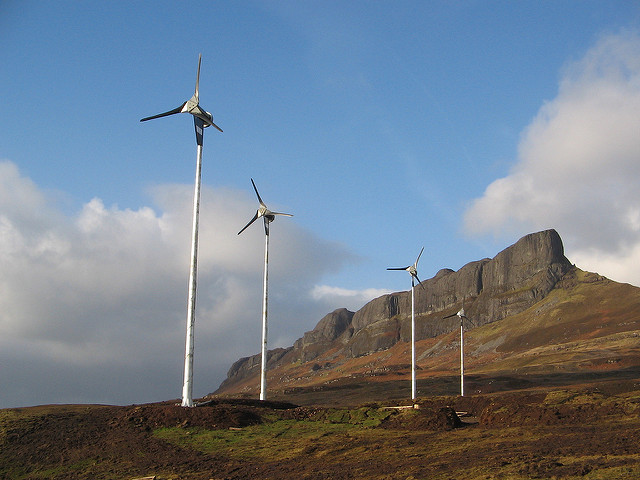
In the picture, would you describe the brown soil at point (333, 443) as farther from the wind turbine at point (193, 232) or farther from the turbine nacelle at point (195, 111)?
the turbine nacelle at point (195, 111)

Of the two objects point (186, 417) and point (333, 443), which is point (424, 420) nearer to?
point (333, 443)

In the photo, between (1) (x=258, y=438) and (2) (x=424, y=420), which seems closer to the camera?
(1) (x=258, y=438)

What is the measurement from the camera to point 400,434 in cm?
3834

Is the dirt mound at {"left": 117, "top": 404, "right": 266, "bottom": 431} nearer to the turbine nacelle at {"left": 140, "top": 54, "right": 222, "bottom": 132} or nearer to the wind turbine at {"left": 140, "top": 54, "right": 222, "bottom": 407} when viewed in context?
the wind turbine at {"left": 140, "top": 54, "right": 222, "bottom": 407}

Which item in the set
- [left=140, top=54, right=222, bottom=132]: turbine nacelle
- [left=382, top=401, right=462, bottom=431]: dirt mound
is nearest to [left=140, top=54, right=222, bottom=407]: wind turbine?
[left=140, top=54, right=222, bottom=132]: turbine nacelle

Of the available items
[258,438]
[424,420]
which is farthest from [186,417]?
[424,420]

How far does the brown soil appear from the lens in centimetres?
2688

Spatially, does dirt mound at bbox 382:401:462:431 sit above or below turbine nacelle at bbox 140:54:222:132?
below

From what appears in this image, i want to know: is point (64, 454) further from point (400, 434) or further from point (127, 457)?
point (400, 434)

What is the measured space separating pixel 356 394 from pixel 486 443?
95.7m

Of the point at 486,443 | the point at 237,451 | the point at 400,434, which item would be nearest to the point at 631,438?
the point at 486,443

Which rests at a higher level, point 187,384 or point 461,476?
point 187,384

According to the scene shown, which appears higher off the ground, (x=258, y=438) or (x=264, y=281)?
(x=264, y=281)

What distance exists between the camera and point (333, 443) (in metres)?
36.1
